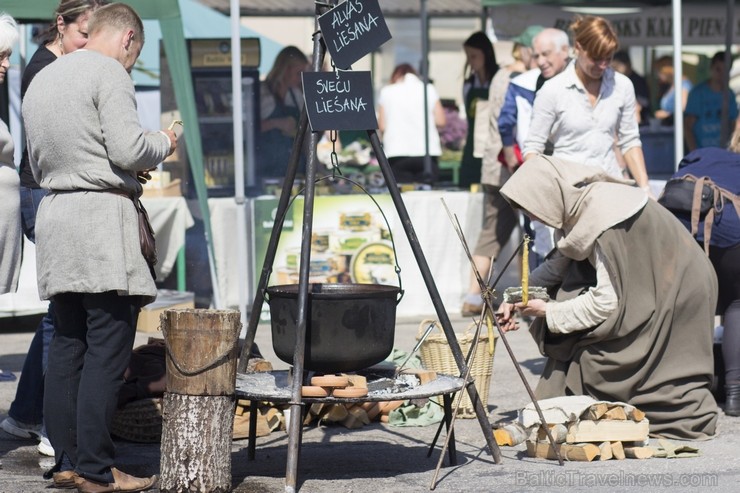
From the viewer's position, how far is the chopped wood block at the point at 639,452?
17.1 ft

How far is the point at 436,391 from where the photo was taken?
4.75 metres

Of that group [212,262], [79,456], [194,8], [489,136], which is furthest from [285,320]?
[194,8]

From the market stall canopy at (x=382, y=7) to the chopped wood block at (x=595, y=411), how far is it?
988 cm

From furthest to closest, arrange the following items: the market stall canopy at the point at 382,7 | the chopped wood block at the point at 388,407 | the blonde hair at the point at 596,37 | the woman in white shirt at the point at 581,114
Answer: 1. the market stall canopy at the point at 382,7
2. the woman in white shirt at the point at 581,114
3. the blonde hair at the point at 596,37
4. the chopped wood block at the point at 388,407

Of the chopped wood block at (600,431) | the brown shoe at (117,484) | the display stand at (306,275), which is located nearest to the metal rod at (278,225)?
the display stand at (306,275)

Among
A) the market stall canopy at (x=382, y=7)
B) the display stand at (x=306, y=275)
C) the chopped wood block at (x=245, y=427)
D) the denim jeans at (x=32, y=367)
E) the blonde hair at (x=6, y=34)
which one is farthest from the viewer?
the market stall canopy at (x=382, y=7)

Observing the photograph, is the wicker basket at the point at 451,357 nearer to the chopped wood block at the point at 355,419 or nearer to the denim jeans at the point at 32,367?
the chopped wood block at the point at 355,419

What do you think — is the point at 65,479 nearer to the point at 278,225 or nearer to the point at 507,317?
the point at 278,225

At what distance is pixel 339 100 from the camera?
4.98m

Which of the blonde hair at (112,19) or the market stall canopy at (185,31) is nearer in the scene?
the blonde hair at (112,19)

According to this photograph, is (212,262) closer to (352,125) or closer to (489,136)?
(489,136)

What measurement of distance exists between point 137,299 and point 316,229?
4356 mm

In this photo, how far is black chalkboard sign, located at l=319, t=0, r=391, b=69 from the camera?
195 inches

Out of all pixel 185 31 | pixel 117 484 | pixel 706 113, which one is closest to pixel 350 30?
pixel 117 484
